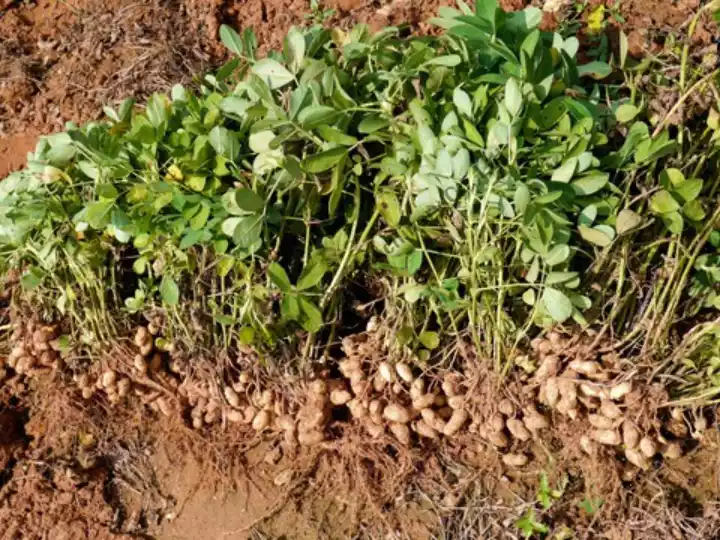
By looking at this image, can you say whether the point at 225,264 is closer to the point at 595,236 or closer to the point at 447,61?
the point at 447,61

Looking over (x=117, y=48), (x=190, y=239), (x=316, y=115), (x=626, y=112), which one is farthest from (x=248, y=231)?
(x=117, y=48)

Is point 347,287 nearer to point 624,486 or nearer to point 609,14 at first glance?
point 624,486

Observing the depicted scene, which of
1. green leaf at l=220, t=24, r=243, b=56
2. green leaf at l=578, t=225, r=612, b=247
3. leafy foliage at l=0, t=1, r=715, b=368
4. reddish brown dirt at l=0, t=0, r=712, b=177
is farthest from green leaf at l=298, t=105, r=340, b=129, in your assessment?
reddish brown dirt at l=0, t=0, r=712, b=177

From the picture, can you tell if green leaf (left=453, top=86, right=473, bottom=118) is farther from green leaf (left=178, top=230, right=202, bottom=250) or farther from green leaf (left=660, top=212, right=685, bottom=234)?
green leaf (left=178, top=230, right=202, bottom=250)

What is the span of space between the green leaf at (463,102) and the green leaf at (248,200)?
0.47m

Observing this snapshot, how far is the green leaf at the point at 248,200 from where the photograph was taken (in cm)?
176

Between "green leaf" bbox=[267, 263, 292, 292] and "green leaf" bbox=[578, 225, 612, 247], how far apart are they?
636 millimetres

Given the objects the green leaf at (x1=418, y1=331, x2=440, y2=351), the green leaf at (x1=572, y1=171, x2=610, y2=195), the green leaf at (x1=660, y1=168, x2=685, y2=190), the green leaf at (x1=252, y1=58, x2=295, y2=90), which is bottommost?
the green leaf at (x1=418, y1=331, x2=440, y2=351)

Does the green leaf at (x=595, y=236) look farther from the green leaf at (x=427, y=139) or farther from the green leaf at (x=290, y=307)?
the green leaf at (x=290, y=307)

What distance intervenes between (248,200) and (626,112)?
2.69 ft

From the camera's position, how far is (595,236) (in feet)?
5.58

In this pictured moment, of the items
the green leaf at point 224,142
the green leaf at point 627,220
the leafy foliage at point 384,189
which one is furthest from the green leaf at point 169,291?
the green leaf at point 627,220

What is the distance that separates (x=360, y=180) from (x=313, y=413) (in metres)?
0.56

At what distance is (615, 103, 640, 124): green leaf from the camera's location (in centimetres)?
174
